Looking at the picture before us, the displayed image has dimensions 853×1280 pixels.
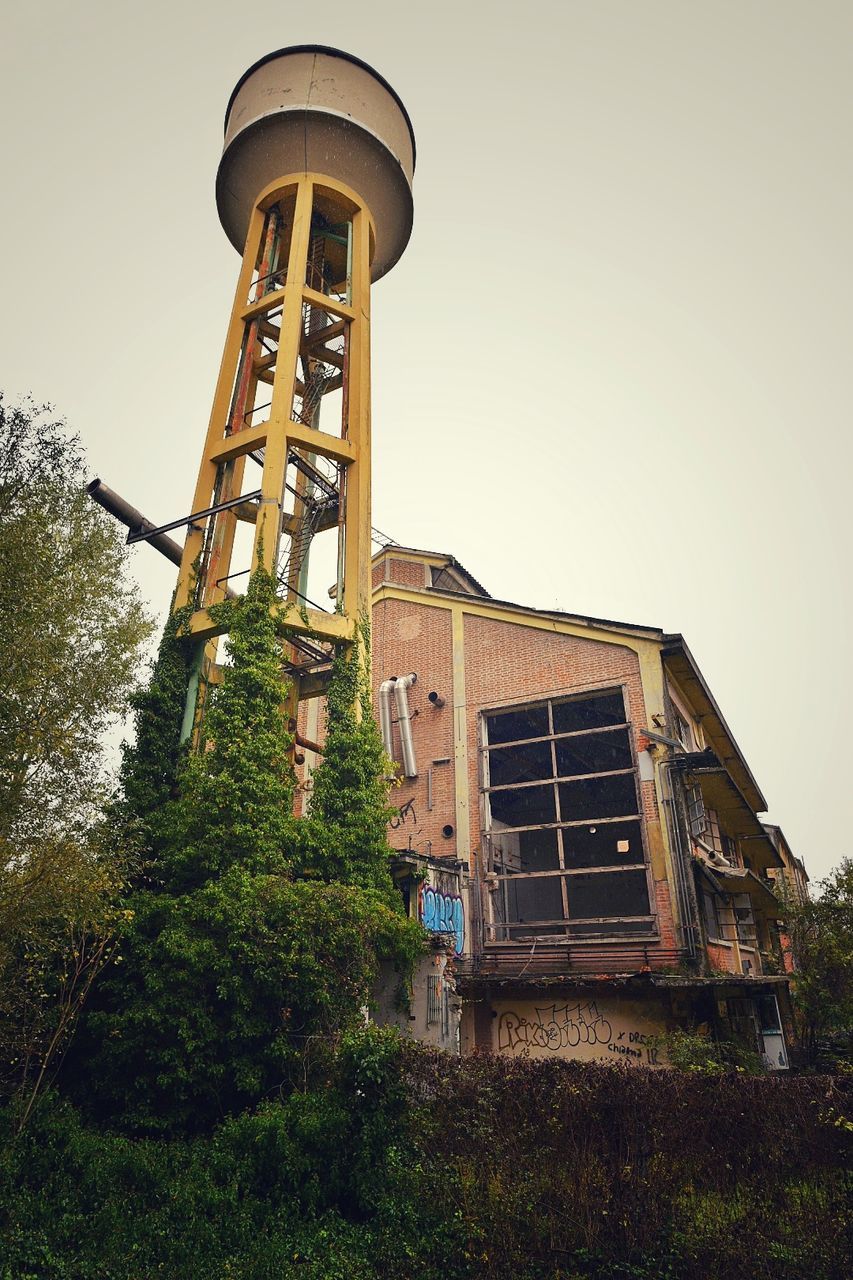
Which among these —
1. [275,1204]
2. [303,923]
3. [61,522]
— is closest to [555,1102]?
[275,1204]

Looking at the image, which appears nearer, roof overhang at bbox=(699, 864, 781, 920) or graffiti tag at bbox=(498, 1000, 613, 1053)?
graffiti tag at bbox=(498, 1000, 613, 1053)

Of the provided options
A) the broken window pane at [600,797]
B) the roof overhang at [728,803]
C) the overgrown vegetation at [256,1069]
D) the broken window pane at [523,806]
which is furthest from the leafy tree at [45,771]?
the broken window pane at [600,797]

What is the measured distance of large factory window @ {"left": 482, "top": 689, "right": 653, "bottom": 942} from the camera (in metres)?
19.6

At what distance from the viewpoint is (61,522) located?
45.4ft

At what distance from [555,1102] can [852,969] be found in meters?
13.2

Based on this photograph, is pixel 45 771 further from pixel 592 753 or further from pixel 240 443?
pixel 592 753

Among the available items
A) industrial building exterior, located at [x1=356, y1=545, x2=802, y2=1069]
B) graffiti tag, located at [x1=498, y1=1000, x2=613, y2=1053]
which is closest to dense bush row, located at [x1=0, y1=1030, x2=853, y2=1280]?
industrial building exterior, located at [x1=356, y1=545, x2=802, y2=1069]

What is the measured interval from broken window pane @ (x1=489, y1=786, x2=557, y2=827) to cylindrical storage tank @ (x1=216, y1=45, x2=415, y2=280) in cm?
1649

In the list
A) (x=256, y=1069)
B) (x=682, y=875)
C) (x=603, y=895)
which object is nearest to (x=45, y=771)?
(x=256, y=1069)

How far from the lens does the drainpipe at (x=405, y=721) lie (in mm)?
19938

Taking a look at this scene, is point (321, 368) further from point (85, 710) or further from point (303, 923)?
point (303, 923)

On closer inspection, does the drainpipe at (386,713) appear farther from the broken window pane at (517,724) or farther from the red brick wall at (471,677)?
the broken window pane at (517,724)

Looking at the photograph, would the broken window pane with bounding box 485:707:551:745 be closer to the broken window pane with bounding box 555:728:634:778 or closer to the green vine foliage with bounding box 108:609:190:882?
the broken window pane with bounding box 555:728:634:778

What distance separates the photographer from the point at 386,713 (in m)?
20.8
